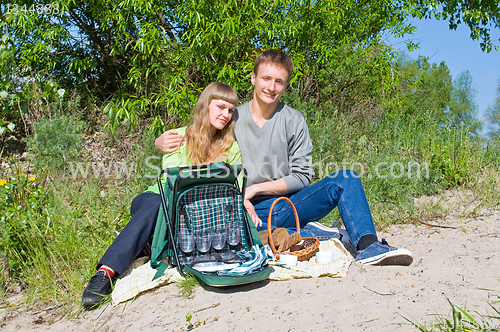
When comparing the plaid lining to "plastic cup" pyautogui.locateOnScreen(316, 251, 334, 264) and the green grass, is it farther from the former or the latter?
the green grass

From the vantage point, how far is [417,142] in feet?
18.9

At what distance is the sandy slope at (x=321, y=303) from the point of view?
214cm

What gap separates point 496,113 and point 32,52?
10.1m

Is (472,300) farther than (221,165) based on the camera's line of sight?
No

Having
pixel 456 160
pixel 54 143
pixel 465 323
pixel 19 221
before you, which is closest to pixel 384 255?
pixel 465 323

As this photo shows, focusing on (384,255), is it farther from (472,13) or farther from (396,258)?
(472,13)

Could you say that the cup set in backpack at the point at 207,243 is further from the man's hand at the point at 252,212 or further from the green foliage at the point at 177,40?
the green foliage at the point at 177,40

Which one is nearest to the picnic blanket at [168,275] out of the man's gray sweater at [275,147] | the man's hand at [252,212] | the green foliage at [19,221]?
the man's hand at [252,212]

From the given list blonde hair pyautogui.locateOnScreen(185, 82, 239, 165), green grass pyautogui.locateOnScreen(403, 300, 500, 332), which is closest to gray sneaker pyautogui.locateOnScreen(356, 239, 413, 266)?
Result: green grass pyautogui.locateOnScreen(403, 300, 500, 332)

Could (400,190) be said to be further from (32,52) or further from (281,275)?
(32,52)

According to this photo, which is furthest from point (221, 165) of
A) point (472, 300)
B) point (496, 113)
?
A: point (496, 113)

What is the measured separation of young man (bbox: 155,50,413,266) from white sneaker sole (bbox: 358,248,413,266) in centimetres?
34

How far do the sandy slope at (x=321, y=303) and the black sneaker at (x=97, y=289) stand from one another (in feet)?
0.31

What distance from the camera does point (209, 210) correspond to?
9.43 feet
